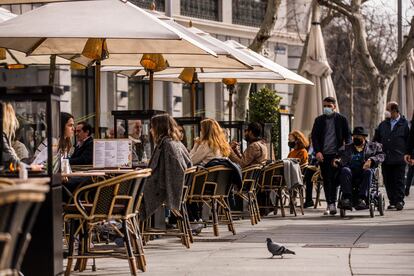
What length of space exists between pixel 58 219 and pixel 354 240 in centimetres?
578

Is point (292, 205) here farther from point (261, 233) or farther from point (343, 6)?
point (343, 6)

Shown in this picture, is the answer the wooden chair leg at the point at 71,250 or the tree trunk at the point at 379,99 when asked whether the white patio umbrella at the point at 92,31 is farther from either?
the tree trunk at the point at 379,99

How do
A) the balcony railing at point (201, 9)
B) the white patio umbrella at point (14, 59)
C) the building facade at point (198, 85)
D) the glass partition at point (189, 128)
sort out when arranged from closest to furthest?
the white patio umbrella at point (14, 59), the glass partition at point (189, 128), the building facade at point (198, 85), the balcony railing at point (201, 9)

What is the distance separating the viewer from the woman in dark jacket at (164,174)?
14.1 meters

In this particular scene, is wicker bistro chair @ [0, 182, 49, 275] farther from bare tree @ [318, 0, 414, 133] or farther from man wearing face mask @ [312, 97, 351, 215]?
bare tree @ [318, 0, 414, 133]

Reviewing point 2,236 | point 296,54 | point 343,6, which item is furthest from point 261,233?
point 296,54

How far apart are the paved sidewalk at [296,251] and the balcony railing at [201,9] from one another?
68.6 feet

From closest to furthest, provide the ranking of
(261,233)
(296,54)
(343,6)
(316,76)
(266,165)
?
(261,233)
(266,165)
(316,76)
(343,6)
(296,54)

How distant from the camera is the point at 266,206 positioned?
20609mm

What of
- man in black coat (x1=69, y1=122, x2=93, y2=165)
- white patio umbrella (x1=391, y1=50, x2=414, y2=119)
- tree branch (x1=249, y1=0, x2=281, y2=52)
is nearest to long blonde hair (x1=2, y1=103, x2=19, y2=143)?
man in black coat (x1=69, y1=122, x2=93, y2=165)

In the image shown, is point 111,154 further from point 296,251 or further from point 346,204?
point 346,204

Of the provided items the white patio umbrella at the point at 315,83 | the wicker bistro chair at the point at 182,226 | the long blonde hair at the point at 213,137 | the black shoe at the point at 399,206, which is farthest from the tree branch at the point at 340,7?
the wicker bistro chair at the point at 182,226

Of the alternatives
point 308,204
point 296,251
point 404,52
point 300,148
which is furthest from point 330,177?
point 404,52

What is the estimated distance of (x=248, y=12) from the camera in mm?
43719
